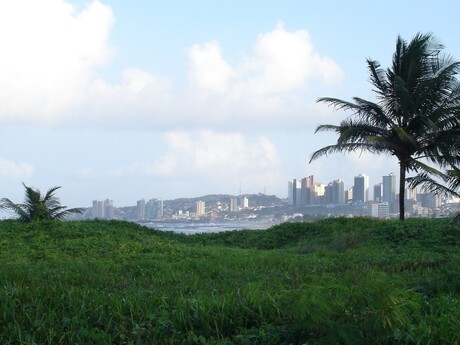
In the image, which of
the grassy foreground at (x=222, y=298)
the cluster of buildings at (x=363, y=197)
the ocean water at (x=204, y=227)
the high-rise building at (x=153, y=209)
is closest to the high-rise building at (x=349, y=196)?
the cluster of buildings at (x=363, y=197)

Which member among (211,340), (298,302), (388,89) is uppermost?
(388,89)

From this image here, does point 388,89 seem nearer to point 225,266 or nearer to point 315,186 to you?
point 225,266

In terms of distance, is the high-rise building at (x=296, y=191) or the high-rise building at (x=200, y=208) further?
the high-rise building at (x=200, y=208)

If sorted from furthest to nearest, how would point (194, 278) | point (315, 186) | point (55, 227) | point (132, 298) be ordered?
point (315, 186), point (55, 227), point (194, 278), point (132, 298)

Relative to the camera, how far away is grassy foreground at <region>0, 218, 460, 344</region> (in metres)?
4.23

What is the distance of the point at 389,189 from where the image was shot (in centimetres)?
3127

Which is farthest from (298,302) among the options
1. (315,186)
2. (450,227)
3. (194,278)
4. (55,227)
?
(315,186)

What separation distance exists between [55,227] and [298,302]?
44.1 ft

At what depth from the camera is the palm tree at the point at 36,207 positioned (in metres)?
19.9

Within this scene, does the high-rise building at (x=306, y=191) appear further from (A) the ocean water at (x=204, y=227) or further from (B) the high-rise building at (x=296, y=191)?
(A) the ocean water at (x=204, y=227)

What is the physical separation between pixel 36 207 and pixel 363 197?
A: 1917cm

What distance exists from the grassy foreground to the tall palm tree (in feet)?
20.3

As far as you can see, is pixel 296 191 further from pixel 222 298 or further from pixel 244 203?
pixel 222 298

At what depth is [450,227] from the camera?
48.9 ft
